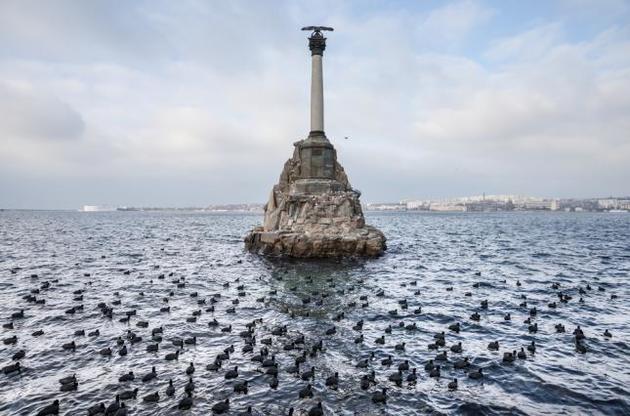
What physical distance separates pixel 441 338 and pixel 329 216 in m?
27.8

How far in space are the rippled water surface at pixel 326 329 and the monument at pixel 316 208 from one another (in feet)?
10.6

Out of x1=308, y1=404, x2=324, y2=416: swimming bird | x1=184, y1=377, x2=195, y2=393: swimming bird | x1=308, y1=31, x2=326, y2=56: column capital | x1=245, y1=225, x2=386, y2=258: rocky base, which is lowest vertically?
x1=308, y1=404, x2=324, y2=416: swimming bird

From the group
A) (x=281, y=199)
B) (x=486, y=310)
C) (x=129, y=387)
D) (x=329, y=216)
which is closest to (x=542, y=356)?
(x=486, y=310)

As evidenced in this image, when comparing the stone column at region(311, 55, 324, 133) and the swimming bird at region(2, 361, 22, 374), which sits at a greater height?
the stone column at region(311, 55, 324, 133)

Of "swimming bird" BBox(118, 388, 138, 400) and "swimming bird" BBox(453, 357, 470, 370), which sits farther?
"swimming bird" BBox(453, 357, 470, 370)

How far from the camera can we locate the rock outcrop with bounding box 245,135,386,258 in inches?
1751

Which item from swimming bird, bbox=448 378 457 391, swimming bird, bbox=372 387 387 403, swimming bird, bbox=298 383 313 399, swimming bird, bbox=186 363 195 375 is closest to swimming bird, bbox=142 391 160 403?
swimming bird, bbox=186 363 195 375

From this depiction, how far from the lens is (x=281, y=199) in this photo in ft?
167

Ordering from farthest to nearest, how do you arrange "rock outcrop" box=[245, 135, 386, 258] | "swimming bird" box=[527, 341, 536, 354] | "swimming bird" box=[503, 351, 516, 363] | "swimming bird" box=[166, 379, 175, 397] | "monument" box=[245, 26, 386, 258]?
"monument" box=[245, 26, 386, 258]
"rock outcrop" box=[245, 135, 386, 258]
"swimming bird" box=[527, 341, 536, 354]
"swimming bird" box=[503, 351, 516, 363]
"swimming bird" box=[166, 379, 175, 397]

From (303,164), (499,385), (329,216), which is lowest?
(499,385)

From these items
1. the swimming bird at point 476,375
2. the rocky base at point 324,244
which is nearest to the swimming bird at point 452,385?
the swimming bird at point 476,375

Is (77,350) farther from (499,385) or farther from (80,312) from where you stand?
(499,385)

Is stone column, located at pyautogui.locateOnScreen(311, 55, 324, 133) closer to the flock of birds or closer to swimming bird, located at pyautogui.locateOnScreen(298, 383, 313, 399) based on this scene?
the flock of birds

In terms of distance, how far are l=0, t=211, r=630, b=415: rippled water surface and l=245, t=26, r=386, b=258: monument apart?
3219 mm
